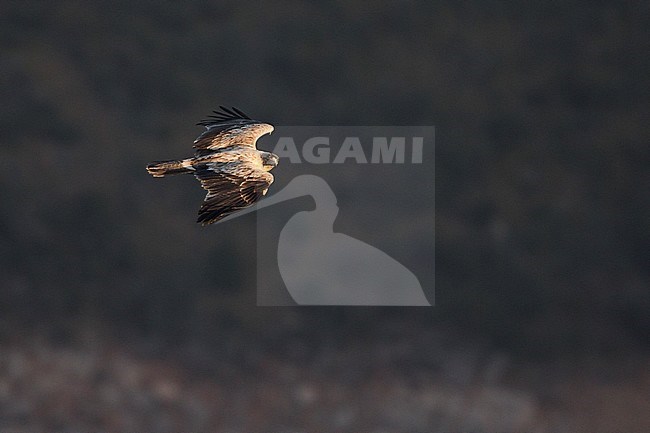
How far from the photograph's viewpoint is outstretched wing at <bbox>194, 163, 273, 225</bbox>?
5250 cm

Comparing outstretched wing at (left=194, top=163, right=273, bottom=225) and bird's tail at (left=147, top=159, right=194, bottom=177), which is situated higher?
bird's tail at (left=147, top=159, right=194, bottom=177)

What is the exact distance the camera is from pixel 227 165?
186ft

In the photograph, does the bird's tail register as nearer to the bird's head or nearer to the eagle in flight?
the eagle in flight

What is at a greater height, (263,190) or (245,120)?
(245,120)

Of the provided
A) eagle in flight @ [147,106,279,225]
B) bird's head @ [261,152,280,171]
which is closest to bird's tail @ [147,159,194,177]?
eagle in flight @ [147,106,279,225]

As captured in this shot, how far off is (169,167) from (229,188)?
4.87 metres

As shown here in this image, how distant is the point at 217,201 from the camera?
174ft

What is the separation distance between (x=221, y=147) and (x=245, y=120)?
323 cm

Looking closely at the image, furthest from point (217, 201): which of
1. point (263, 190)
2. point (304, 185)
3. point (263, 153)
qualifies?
point (304, 185)

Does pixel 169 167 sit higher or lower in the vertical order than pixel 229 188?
higher

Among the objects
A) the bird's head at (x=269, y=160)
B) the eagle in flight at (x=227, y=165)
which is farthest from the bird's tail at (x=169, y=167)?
the bird's head at (x=269, y=160)

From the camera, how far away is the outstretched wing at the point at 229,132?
60.1 meters

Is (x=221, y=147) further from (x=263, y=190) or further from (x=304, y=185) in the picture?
(x=304, y=185)

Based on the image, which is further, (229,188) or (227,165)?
(227,165)
